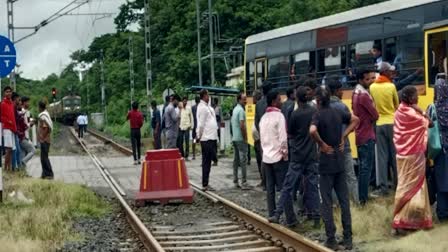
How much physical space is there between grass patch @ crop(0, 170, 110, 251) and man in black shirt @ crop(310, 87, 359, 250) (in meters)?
3.70

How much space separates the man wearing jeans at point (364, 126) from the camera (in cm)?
1212

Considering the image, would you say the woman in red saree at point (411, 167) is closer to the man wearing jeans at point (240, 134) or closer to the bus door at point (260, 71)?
the man wearing jeans at point (240, 134)

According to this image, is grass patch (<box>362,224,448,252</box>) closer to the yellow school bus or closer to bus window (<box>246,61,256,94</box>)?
the yellow school bus

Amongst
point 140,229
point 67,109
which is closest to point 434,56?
point 140,229

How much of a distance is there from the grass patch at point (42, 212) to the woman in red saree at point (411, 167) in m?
4.65

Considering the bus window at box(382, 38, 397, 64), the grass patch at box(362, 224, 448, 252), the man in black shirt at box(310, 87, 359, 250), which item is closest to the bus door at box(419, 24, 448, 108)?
the bus window at box(382, 38, 397, 64)

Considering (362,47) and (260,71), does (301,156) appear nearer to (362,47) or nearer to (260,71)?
(362,47)

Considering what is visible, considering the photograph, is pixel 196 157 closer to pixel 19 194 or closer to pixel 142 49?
pixel 19 194

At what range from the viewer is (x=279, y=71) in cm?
2144

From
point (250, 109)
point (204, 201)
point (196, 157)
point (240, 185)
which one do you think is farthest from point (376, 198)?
point (196, 157)

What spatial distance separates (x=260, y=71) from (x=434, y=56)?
29.2 feet

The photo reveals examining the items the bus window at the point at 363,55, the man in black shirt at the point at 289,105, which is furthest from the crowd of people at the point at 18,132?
the man in black shirt at the point at 289,105

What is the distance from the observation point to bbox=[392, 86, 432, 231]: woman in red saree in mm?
10070

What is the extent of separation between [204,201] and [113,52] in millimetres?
77807
